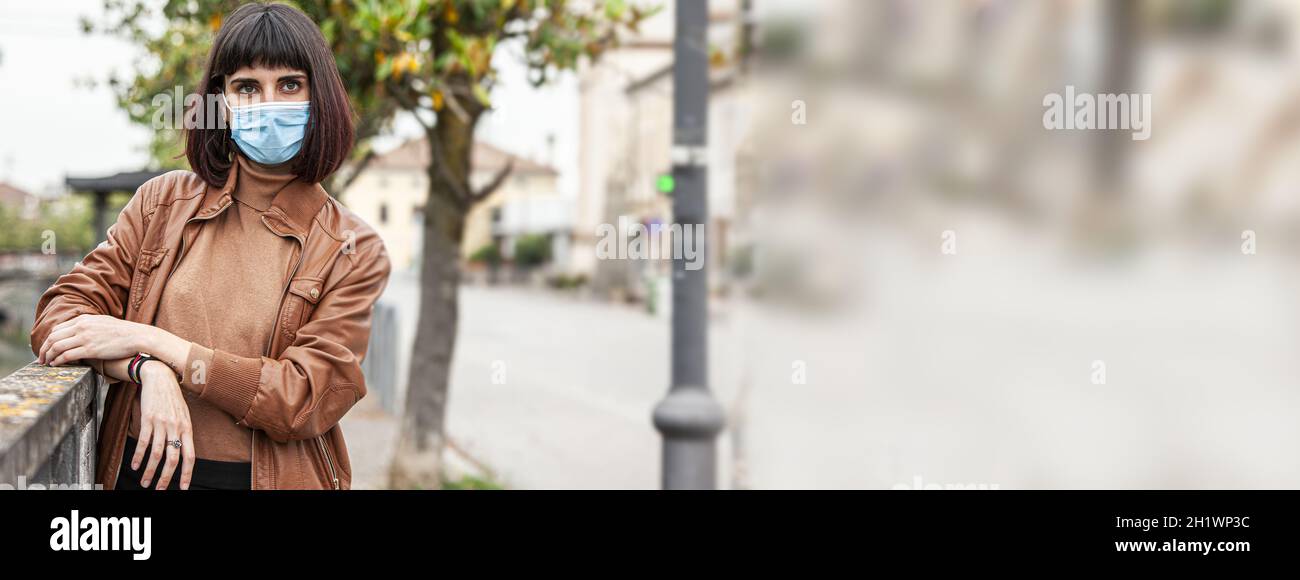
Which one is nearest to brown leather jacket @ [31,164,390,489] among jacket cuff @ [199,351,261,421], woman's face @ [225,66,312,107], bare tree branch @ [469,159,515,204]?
jacket cuff @ [199,351,261,421]

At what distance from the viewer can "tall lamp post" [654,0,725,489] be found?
17.2ft

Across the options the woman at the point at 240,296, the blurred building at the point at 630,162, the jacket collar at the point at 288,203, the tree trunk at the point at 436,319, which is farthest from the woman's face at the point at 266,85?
the blurred building at the point at 630,162

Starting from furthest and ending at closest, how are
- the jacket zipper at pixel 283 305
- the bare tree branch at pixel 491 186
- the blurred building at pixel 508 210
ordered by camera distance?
the blurred building at pixel 508 210, the bare tree branch at pixel 491 186, the jacket zipper at pixel 283 305

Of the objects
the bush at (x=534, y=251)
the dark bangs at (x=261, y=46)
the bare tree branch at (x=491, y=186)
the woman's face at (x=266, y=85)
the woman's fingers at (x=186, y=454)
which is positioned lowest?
the woman's fingers at (x=186, y=454)

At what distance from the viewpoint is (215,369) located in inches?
65.9

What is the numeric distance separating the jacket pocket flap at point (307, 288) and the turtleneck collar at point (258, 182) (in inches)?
6.5

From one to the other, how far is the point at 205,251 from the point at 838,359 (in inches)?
197

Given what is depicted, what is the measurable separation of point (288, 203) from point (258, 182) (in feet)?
0.22

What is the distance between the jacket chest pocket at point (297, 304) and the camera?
1.76 metres

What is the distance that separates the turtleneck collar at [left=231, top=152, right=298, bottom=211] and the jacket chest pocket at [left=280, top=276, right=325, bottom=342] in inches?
6.7

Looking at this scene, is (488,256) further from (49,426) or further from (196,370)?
(49,426)

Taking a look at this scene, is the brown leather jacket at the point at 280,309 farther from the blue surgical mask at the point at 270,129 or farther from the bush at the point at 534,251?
the bush at the point at 534,251

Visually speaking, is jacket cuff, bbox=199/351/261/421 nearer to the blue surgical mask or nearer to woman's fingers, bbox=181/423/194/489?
woman's fingers, bbox=181/423/194/489
